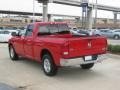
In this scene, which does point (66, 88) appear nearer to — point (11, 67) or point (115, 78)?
point (115, 78)

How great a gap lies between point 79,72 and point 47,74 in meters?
1.26

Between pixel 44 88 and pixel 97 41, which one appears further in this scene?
pixel 97 41

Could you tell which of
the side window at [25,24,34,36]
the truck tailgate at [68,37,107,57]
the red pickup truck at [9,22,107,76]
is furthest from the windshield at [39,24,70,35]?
the truck tailgate at [68,37,107,57]

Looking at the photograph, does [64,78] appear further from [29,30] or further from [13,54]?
[13,54]

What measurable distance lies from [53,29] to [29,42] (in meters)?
1.10

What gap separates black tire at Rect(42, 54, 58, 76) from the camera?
963 centimetres

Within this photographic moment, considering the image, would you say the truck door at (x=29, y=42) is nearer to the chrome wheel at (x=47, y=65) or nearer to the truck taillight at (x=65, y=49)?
the chrome wheel at (x=47, y=65)

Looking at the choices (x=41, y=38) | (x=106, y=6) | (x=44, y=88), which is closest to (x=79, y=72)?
(x=41, y=38)

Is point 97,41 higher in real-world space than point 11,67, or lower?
higher

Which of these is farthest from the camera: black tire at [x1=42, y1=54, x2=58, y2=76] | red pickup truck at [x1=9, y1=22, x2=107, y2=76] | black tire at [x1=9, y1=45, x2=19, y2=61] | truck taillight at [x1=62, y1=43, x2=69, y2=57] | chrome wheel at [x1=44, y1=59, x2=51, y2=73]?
black tire at [x1=9, y1=45, x2=19, y2=61]

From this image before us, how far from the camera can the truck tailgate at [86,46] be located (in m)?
9.05

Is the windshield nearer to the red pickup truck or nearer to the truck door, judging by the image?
the red pickup truck

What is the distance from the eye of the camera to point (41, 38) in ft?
34.1

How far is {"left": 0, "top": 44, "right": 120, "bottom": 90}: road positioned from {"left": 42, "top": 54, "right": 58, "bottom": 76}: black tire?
0.18 m
